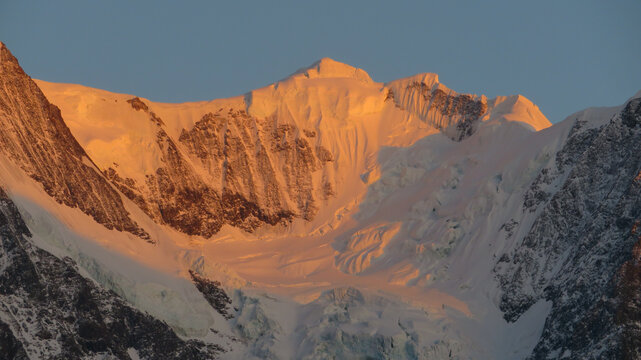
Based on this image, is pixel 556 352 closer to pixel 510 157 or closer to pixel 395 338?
pixel 395 338

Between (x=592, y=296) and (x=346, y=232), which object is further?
(x=346, y=232)

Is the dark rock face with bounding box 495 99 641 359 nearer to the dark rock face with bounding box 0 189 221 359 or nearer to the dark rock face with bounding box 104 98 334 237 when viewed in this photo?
the dark rock face with bounding box 104 98 334 237

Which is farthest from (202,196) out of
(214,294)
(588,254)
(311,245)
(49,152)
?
(588,254)

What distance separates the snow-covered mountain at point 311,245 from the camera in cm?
15988

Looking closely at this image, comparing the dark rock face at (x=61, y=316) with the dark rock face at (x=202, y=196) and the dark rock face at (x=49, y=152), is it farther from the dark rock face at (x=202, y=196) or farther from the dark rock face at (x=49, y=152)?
the dark rock face at (x=202, y=196)

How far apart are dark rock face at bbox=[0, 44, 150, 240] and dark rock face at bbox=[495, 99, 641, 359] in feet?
157

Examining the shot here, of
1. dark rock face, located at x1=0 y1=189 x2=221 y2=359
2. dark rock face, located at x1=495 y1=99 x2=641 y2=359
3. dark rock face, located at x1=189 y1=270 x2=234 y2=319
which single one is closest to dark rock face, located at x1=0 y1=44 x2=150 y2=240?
dark rock face, located at x1=189 y1=270 x2=234 y2=319

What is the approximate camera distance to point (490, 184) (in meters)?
187

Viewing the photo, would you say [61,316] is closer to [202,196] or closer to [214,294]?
[214,294]

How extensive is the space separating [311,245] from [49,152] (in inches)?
1473

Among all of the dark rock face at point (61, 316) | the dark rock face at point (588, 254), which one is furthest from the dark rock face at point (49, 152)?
the dark rock face at point (588, 254)

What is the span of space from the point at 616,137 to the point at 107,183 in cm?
6329

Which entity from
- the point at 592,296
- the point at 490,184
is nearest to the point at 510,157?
the point at 490,184

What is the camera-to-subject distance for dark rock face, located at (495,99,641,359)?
15312cm
